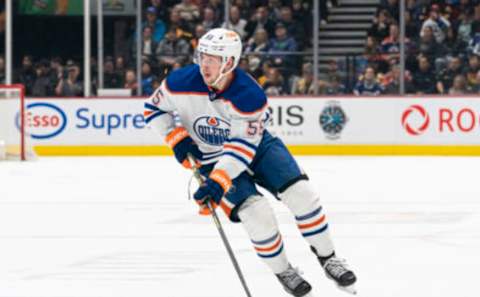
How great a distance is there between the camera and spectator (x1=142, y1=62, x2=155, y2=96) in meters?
14.7

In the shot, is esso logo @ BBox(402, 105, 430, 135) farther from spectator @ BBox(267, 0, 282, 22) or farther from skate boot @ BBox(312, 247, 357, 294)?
skate boot @ BBox(312, 247, 357, 294)

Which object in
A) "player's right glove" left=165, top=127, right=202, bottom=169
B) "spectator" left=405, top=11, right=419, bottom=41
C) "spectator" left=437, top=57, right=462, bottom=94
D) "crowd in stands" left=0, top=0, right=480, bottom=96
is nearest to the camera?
"player's right glove" left=165, top=127, right=202, bottom=169

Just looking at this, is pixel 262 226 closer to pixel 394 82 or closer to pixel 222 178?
pixel 222 178

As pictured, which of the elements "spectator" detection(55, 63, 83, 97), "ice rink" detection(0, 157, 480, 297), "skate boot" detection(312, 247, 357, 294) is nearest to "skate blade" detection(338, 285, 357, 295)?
"skate boot" detection(312, 247, 357, 294)

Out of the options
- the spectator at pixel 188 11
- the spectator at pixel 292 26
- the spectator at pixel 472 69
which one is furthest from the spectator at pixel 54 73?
the spectator at pixel 472 69

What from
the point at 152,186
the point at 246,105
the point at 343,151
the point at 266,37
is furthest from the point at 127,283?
the point at 266,37

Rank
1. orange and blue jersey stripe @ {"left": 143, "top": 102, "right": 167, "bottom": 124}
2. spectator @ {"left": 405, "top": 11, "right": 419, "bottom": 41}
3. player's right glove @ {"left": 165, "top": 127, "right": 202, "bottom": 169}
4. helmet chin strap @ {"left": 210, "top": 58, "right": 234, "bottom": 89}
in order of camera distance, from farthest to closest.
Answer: spectator @ {"left": 405, "top": 11, "right": 419, "bottom": 41} < orange and blue jersey stripe @ {"left": 143, "top": 102, "right": 167, "bottom": 124} < player's right glove @ {"left": 165, "top": 127, "right": 202, "bottom": 169} < helmet chin strap @ {"left": 210, "top": 58, "right": 234, "bottom": 89}

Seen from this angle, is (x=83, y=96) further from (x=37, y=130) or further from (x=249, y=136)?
(x=249, y=136)

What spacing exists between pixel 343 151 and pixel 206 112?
9.24 meters

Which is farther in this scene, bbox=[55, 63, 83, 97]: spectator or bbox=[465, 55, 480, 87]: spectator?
bbox=[55, 63, 83, 97]: spectator

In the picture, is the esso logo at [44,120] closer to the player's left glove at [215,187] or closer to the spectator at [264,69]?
the spectator at [264,69]

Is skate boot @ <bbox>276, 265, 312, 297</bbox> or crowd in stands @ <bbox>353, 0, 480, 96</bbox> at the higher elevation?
crowd in stands @ <bbox>353, 0, 480, 96</bbox>

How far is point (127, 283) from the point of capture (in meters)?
5.39

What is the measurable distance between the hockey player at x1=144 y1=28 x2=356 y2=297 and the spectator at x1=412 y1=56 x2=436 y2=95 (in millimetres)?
9736
